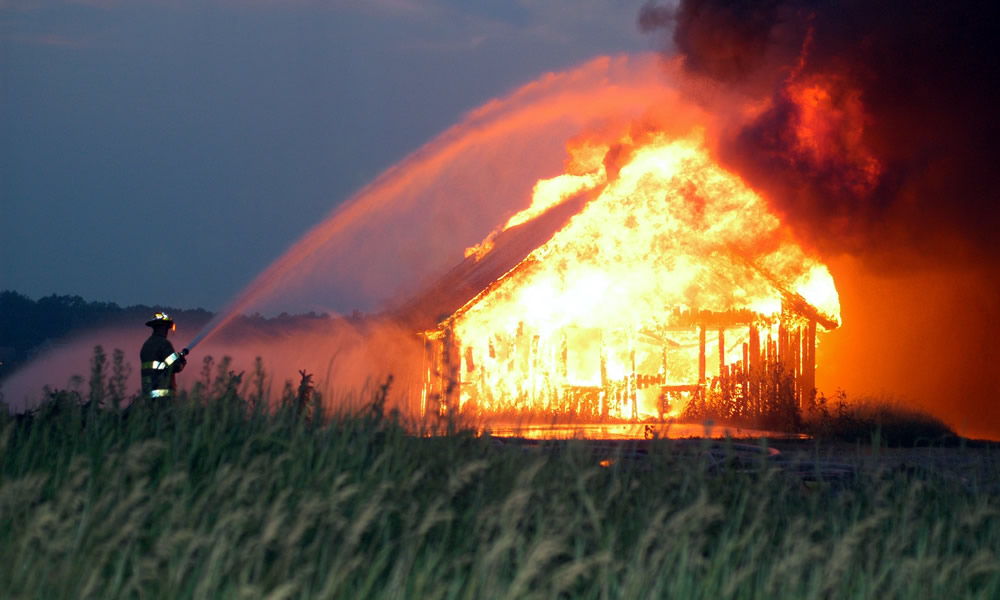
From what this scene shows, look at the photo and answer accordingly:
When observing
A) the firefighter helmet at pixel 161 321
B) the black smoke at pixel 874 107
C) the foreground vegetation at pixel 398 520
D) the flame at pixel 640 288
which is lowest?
the foreground vegetation at pixel 398 520

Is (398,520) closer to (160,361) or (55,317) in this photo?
(160,361)

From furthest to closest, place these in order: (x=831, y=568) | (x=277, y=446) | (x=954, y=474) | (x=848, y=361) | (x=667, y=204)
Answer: (x=848, y=361) → (x=667, y=204) → (x=954, y=474) → (x=277, y=446) → (x=831, y=568)

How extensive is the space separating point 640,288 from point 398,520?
14.3m

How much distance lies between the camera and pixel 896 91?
834 inches

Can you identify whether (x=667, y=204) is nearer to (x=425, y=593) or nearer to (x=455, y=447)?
(x=455, y=447)

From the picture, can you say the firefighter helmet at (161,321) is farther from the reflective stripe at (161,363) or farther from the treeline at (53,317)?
the treeline at (53,317)

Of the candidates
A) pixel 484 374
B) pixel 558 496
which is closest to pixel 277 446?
pixel 558 496

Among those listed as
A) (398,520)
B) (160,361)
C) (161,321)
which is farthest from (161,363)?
(398,520)

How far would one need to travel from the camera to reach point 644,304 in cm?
2117

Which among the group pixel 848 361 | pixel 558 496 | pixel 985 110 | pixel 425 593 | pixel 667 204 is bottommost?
pixel 425 593

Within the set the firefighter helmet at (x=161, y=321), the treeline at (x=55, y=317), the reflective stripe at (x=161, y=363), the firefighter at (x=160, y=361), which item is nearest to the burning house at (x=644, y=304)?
the firefighter helmet at (x=161, y=321)

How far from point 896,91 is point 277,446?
17.0m

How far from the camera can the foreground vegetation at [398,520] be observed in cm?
583

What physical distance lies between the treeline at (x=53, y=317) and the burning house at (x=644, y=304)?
60.1m
